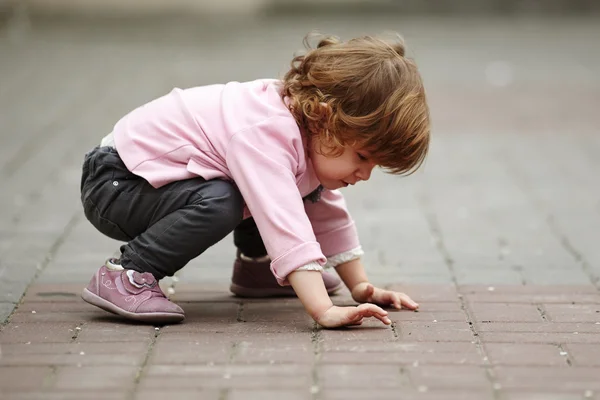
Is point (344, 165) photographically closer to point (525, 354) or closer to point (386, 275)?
point (525, 354)

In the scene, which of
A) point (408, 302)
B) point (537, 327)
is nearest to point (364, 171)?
point (408, 302)

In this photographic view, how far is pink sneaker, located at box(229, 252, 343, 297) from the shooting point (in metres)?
3.47

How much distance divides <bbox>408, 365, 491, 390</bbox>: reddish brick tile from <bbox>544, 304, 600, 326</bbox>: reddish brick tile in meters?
0.64

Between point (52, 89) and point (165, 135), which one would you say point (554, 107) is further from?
point (165, 135)

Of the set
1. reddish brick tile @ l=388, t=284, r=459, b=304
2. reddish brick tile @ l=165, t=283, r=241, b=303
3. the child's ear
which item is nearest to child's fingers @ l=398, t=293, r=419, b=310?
reddish brick tile @ l=388, t=284, r=459, b=304

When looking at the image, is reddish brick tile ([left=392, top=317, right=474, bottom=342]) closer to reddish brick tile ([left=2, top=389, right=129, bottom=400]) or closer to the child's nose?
the child's nose

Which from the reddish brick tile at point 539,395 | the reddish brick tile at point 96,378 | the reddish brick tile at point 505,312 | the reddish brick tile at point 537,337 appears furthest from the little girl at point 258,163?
the reddish brick tile at point 539,395

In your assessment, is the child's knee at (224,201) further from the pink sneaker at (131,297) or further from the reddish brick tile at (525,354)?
the reddish brick tile at (525,354)

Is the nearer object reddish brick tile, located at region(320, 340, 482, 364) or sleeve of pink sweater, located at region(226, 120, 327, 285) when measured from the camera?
reddish brick tile, located at region(320, 340, 482, 364)

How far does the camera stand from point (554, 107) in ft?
25.0

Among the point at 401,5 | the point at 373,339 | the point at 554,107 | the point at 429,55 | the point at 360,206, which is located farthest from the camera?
the point at 401,5

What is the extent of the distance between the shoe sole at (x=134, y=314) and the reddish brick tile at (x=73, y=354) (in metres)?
0.20

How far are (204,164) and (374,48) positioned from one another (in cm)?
60

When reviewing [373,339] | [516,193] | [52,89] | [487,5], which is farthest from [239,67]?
[373,339]
